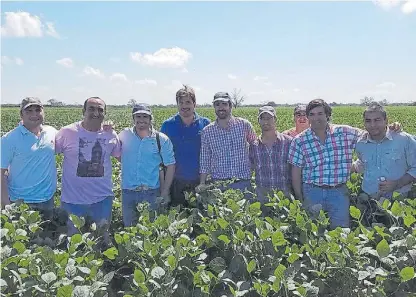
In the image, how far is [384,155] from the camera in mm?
4438

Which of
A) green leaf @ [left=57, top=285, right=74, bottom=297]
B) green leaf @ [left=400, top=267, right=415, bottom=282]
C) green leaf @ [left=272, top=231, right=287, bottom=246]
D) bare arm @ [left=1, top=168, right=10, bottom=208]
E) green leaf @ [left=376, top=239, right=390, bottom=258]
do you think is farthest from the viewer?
bare arm @ [left=1, top=168, right=10, bottom=208]

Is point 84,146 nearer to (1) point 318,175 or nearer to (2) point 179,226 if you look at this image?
(2) point 179,226

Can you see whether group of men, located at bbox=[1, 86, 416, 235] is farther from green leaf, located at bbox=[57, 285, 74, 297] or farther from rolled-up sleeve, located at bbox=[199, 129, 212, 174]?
green leaf, located at bbox=[57, 285, 74, 297]

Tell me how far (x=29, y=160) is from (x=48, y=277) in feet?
7.23

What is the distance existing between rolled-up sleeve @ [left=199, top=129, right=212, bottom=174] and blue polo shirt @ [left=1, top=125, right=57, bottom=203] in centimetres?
151

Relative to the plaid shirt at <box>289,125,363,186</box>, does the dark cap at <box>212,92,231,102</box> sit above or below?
above

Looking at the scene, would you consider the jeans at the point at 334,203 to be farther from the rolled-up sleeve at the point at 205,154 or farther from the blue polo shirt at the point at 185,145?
the blue polo shirt at the point at 185,145

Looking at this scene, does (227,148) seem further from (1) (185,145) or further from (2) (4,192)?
(2) (4,192)

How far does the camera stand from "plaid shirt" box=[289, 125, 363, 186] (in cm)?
429

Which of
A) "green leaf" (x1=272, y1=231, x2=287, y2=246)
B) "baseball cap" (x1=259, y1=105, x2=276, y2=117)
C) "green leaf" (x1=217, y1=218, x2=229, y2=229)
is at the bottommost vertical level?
"green leaf" (x1=272, y1=231, x2=287, y2=246)

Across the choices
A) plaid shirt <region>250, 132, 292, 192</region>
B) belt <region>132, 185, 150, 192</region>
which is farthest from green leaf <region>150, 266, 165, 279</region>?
plaid shirt <region>250, 132, 292, 192</region>

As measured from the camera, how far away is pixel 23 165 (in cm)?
429

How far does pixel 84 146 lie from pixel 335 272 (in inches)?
105

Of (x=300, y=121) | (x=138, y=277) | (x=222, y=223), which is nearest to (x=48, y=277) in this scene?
(x=138, y=277)
